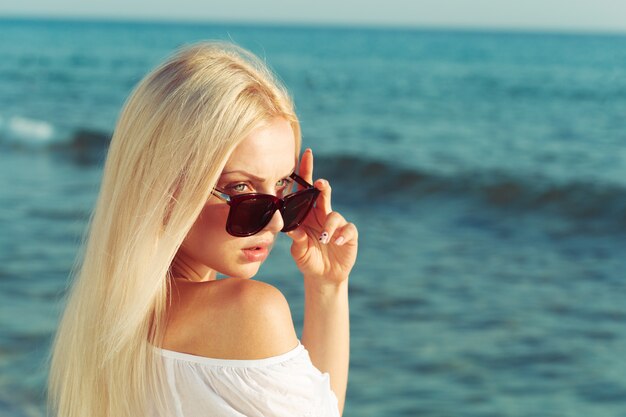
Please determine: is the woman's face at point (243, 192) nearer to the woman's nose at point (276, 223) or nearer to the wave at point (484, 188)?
the woman's nose at point (276, 223)

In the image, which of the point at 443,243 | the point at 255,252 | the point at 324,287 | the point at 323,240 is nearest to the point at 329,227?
the point at 323,240

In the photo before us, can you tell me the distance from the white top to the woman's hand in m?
0.48

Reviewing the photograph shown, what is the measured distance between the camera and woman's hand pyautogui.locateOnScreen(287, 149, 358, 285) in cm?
231

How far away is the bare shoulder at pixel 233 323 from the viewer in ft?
5.99

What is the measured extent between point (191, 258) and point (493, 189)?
1048cm

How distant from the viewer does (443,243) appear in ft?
30.7

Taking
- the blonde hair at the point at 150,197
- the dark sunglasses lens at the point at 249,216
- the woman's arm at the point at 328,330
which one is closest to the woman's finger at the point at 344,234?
the woman's arm at the point at 328,330

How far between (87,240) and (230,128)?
48 cm

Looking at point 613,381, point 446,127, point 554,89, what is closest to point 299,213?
point 613,381

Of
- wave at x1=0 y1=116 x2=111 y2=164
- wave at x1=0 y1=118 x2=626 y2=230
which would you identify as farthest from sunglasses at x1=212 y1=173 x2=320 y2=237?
wave at x1=0 y1=116 x2=111 y2=164

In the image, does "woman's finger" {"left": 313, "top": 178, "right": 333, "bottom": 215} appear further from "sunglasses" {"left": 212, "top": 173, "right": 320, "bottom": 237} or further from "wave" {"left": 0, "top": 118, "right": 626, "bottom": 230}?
"wave" {"left": 0, "top": 118, "right": 626, "bottom": 230}

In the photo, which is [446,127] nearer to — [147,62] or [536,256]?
[536,256]

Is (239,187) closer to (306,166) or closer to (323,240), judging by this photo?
(323,240)

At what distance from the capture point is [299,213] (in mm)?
2193
